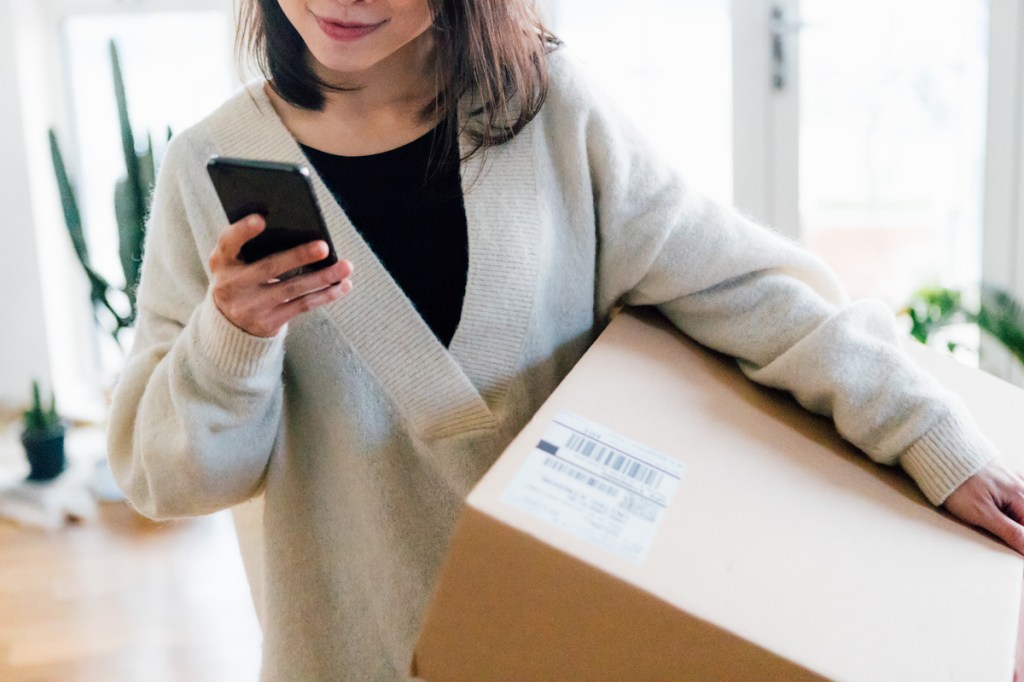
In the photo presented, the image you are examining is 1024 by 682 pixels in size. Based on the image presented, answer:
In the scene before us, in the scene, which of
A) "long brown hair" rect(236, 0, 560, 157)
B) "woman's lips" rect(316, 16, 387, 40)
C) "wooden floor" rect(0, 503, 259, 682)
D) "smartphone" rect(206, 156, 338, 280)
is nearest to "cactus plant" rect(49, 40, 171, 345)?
"wooden floor" rect(0, 503, 259, 682)

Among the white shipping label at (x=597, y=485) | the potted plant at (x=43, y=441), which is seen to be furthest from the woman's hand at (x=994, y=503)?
the potted plant at (x=43, y=441)

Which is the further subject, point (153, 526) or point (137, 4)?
point (137, 4)

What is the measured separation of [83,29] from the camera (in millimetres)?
2443

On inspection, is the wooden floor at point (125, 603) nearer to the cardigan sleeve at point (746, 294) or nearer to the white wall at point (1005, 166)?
the cardigan sleeve at point (746, 294)

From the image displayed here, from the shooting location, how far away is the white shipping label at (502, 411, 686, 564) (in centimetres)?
51

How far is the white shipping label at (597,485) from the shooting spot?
1.68 ft

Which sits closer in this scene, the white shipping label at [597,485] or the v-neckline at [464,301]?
the white shipping label at [597,485]

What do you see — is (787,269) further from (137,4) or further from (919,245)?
(137,4)

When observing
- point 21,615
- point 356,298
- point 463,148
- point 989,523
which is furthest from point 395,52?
point 21,615

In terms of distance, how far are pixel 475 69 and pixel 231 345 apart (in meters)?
0.32

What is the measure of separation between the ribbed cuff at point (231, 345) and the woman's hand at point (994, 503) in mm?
469

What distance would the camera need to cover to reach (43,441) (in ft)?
7.32

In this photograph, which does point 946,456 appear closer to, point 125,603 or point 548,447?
point 548,447

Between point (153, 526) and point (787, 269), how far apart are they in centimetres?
177
